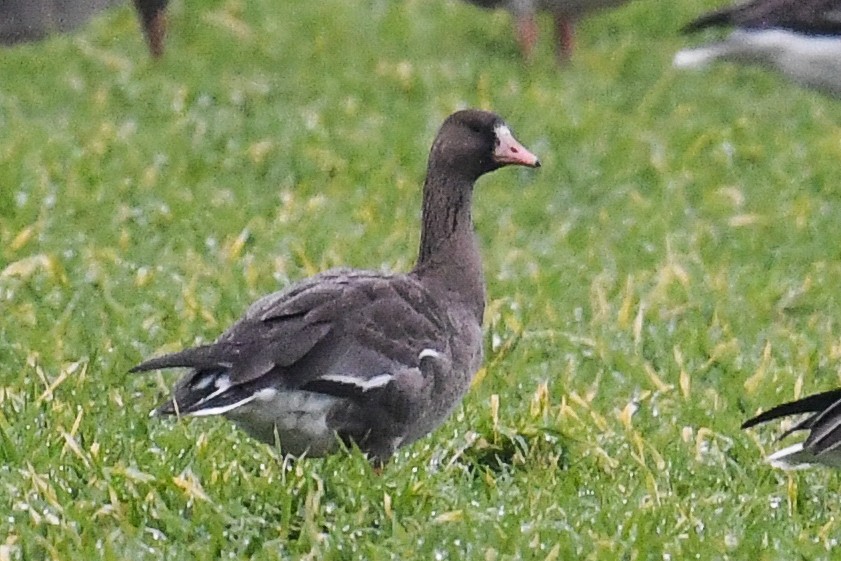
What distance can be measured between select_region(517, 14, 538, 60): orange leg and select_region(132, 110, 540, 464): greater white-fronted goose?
6.54m

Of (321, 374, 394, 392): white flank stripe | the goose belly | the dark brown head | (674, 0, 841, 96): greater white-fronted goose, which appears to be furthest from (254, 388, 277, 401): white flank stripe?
(674, 0, 841, 96): greater white-fronted goose

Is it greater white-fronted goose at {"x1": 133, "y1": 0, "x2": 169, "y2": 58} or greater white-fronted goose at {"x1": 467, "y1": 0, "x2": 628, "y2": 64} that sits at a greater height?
greater white-fronted goose at {"x1": 133, "y1": 0, "x2": 169, "y2": 58}

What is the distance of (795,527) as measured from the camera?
15.2 ft

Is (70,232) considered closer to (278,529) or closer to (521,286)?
(521,286)

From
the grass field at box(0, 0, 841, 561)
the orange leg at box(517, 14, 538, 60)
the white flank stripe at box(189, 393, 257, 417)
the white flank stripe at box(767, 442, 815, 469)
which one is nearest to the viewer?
the grass field at box(0, 0, 841, 561)

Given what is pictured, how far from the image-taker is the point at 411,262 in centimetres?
742

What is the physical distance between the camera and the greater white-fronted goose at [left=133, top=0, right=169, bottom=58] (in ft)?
35.2

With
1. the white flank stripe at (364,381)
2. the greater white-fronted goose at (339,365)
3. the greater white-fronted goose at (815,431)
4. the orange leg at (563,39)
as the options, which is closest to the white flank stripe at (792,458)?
the greater white-fronted goose at (815,431)

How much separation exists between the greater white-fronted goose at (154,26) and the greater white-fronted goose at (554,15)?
2163mm

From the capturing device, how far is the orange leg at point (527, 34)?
11.7 m

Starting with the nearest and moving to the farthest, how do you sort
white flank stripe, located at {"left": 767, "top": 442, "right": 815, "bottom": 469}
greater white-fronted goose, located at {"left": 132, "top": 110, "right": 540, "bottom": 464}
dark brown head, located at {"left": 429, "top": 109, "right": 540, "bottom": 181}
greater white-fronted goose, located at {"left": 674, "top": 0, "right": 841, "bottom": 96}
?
greater white-fronted goose, located at {"left": 132, "top": 110, "right": 540, "bottom": 464}
white flank stripe, located at {"left": 767, "top": 442, "right": 815, "bottom": 469}
dark brown head, located at {"left": 429, "top": 109, "right": 540, "bottom": 181}
greater white-fronted goose, located at {"left": 674, "top": 0, "right": 841, "bottom": 96}

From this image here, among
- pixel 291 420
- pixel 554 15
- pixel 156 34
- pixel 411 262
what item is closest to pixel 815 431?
pixel 291 420

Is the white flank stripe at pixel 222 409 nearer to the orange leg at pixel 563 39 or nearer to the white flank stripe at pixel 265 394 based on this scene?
the white flank stripe at pixel 265 394

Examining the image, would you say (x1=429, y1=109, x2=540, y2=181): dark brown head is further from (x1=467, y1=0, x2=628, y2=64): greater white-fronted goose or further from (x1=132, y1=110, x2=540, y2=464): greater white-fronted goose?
(x1=467, y1=0, x2=628, y2=64): greater white-fronted goose
